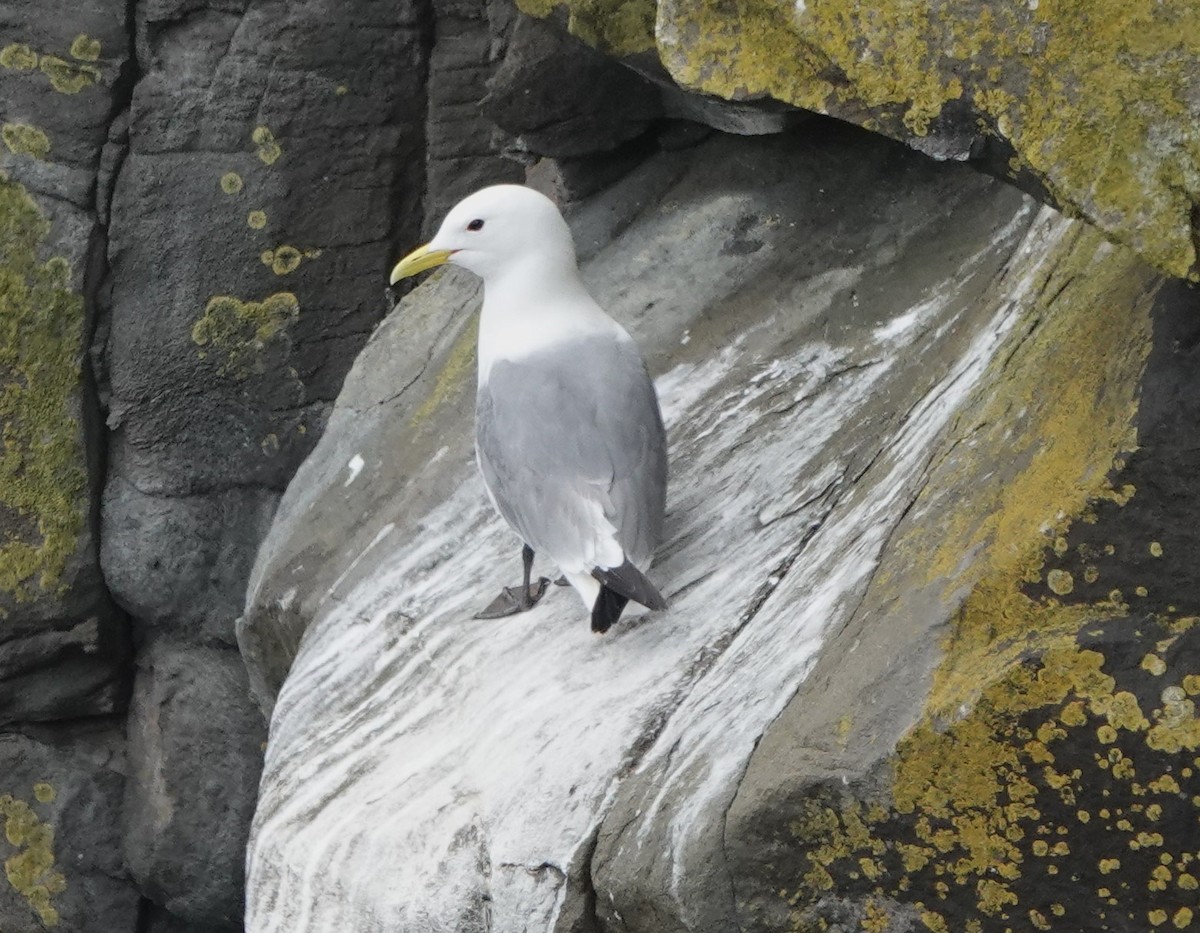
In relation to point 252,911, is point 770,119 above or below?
above

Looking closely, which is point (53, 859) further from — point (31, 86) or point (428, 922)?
point (428, 922)

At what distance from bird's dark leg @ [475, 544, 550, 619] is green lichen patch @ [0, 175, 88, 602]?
2048 mm

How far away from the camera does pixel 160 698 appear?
225 inches

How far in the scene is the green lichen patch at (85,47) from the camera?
5180 millimetres

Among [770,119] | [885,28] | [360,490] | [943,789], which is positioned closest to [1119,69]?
[885,28]

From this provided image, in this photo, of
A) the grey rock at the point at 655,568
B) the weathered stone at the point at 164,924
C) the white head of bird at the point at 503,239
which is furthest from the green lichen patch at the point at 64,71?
the weathered stone at the point at 164,924

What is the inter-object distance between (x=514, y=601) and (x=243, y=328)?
1923 mm

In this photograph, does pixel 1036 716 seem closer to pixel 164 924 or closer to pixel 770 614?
pixel 770 614

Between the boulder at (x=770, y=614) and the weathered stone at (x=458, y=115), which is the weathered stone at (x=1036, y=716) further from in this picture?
the weathered stone at (x=458, y=115)

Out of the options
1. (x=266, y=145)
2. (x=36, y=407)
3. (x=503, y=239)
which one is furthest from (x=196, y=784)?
(x=503, y=239)

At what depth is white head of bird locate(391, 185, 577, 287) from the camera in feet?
13.7

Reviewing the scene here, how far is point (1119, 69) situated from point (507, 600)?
189cm

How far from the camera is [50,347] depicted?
537cm

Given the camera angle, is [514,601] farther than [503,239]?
No
